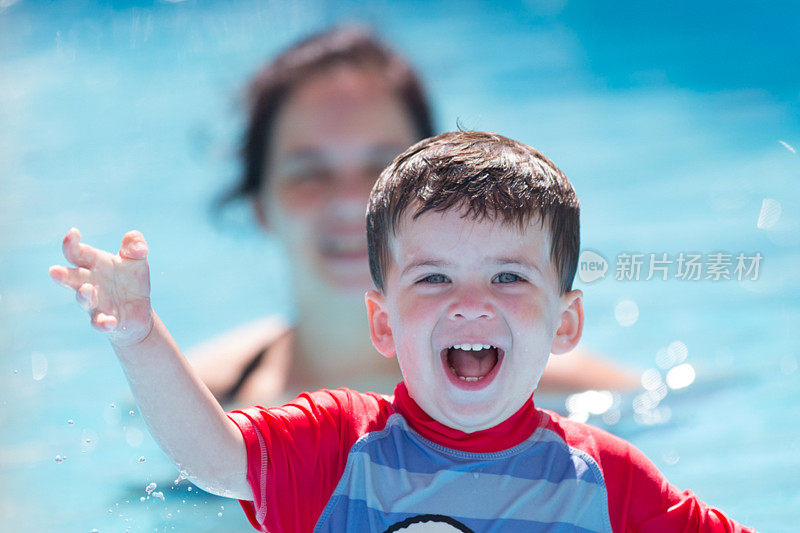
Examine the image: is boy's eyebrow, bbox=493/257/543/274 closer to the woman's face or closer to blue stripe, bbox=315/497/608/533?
blue stripe, bbox=315/497/608/533

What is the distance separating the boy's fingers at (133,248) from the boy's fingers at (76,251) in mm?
48

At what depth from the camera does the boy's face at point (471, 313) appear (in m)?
1.40

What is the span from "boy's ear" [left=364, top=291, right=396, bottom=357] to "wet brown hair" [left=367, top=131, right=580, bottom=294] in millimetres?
28

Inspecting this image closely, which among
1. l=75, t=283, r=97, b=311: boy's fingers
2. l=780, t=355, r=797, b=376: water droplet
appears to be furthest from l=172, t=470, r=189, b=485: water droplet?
l=780, t=355, r=797, b=376: water droplet

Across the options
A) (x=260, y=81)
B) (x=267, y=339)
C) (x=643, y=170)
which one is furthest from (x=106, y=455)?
(x=643, y=170)

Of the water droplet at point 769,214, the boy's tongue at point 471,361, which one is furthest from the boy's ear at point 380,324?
the water droplet at point 769,214

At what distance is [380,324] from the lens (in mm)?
1569

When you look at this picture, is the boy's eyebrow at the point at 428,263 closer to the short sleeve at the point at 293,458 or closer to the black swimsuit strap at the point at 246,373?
the short sleeve at the point at 293,458

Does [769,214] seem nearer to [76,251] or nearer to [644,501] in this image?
[644,501]

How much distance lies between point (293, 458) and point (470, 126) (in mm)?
2286

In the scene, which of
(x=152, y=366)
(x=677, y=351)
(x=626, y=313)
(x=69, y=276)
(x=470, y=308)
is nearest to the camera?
(x=69, y=276)

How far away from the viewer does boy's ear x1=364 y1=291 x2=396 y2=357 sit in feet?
5.10

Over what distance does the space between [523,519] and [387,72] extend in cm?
271

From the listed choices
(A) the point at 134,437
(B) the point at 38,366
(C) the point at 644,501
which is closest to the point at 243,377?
(A) the point at 134,437
